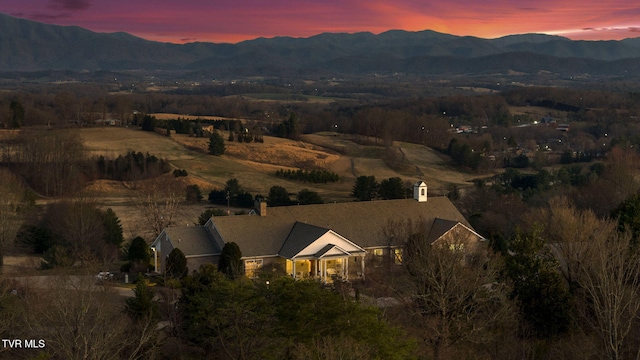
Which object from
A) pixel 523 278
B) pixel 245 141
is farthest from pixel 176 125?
pixel 523 278

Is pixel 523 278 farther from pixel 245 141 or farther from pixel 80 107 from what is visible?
pixel 80 107

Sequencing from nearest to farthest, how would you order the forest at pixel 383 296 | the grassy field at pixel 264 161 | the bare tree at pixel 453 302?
the forest at pixel 383 296 < the bare tree at pixel 453 302 < the grassy field at pixel 264 161

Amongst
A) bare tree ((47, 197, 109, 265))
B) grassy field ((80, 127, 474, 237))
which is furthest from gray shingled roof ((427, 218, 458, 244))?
grassy field ((80, 127, 474, 237))

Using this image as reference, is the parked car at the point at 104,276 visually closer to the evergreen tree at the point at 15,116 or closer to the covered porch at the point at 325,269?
the covered porch at the point at 325,269

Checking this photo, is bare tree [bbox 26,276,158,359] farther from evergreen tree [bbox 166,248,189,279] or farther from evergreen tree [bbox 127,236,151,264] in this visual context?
evergreen tree [bbox 127,236,151,264]

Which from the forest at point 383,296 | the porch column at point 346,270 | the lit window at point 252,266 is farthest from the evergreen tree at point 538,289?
the lit window at point 252,266

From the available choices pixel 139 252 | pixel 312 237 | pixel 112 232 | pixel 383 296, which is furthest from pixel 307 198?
pixel 383 296
